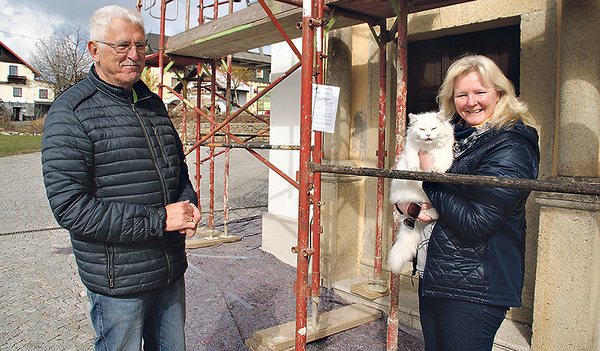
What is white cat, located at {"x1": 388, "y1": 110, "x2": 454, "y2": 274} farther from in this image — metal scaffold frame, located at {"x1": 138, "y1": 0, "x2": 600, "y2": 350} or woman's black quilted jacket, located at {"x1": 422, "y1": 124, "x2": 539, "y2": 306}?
metal scaffold frame, located at {"x1": 138, "y1": 0, "x2": 600, "y2": 350}

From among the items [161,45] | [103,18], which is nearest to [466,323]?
[103,18]

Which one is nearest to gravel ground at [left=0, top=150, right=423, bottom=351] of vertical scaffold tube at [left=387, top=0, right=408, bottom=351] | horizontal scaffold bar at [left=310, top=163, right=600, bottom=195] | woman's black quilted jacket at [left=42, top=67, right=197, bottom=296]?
vertical scaffold tube at [left=387, top=0, right=408, bottom=351]

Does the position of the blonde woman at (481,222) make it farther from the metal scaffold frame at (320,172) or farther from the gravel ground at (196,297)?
the gravel ground at (196,297)

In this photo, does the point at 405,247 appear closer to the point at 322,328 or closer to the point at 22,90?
the point at 322,328

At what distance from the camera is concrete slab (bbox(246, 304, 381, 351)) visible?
3.39m

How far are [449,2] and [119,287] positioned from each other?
300cm

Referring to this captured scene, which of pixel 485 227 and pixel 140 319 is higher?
pixel 485 227

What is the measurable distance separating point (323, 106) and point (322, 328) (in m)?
1.96

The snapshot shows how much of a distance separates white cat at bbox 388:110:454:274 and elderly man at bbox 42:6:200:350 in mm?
1064

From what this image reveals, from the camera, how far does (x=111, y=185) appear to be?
184 cm

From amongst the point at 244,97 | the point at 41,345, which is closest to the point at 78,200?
the point at 41,345

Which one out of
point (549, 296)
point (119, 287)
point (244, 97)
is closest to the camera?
point (119, 287)

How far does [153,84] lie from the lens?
93.7ft

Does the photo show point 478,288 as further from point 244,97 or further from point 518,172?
point 244,97
